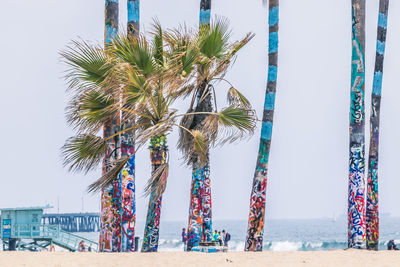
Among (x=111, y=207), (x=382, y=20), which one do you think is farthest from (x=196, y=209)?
(x=382, y=20)

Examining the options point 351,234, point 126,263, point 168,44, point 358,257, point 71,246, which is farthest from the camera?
point 71,246

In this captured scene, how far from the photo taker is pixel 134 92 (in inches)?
663

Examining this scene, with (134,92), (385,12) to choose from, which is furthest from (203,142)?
(385,12)

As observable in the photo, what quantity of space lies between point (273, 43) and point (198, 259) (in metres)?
8.11

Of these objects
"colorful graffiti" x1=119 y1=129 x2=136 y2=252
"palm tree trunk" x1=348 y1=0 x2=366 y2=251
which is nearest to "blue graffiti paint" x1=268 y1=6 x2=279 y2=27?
"palm tree trunk" x1=348 y1=0 x2=366 y2=251

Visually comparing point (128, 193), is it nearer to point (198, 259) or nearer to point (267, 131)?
point (198, 259)

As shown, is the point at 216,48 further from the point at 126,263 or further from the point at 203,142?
the point at 126,263

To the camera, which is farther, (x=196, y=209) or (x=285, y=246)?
(x=285, y=246)

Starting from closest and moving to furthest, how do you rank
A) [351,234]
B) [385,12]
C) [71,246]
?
[351,234] → [385,12] → [71,246]

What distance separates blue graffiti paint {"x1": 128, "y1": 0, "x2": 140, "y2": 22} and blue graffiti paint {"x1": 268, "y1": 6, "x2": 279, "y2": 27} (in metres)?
4.17

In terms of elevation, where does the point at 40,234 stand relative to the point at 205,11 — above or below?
below

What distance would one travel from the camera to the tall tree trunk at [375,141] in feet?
65.2

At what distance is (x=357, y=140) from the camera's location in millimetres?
19219

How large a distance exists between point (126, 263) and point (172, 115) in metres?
4.11
